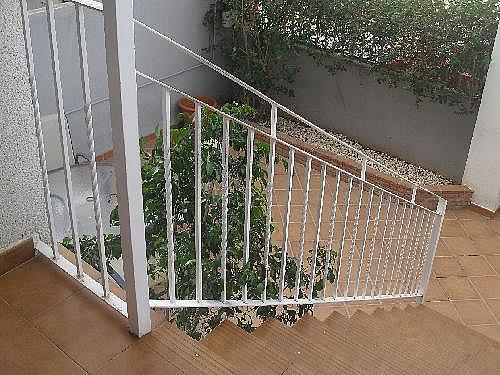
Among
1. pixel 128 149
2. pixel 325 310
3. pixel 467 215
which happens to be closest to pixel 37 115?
pixel 128 149

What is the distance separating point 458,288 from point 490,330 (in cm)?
41

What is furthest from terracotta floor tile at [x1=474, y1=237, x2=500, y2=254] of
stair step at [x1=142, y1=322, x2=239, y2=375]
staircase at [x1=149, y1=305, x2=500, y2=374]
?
stair step at [x1=142, y1=322, x2=239, y2=375]

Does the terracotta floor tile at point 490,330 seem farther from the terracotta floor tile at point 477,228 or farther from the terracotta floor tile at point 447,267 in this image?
the terracotta floor tile at point 477,228

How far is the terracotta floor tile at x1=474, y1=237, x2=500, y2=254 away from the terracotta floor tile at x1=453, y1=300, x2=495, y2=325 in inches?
23.7

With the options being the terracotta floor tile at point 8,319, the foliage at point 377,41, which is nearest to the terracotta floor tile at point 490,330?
the foliage at point 377,41

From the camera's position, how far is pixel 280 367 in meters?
2.07

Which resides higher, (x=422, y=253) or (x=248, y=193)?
(x=248, y=193)

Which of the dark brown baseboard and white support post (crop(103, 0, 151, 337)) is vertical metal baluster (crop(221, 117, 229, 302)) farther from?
the dark brown baseboard

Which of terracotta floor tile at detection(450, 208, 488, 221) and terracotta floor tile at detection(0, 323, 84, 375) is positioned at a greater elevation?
terracotta floor tile at detection(0, 323, 84, 375)

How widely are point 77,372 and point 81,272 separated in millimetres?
381

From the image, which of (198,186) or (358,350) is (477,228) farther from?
(198,186)

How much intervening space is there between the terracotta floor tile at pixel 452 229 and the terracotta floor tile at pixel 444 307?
0.82m

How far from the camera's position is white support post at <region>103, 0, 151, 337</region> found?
4.42 ft

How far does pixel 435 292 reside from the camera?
13.7ft
